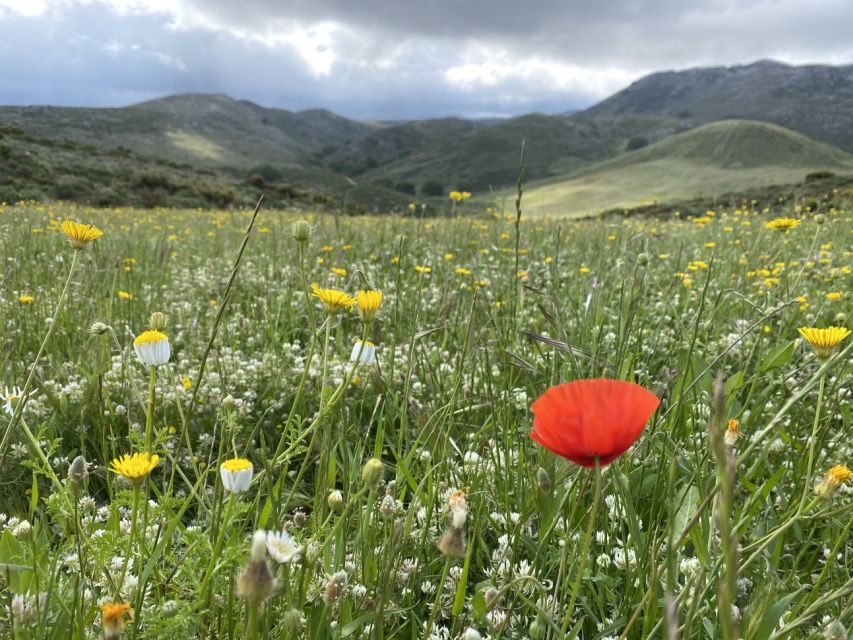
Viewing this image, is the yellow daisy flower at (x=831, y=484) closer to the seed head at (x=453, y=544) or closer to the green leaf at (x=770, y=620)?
the green leaf at (x=770, y=620)

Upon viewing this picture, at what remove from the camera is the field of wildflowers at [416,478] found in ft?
2.92

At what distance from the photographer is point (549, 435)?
2.43ft

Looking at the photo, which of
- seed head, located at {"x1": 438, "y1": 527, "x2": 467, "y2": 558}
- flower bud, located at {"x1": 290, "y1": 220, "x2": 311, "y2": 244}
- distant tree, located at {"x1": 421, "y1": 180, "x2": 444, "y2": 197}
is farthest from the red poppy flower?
distant tree, located at {"x1": 421, "y1": 180, "x2": 444, "y2": 197}

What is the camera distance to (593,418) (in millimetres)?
721

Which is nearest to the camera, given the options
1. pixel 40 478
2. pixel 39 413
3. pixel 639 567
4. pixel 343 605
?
pixel 343 605

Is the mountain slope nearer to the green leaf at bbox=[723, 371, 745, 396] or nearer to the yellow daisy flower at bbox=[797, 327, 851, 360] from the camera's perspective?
the green leaf at bbox=[723, 371, 745, 396]

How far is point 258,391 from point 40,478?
838mm

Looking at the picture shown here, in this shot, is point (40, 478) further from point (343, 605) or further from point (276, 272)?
point (276, 272)

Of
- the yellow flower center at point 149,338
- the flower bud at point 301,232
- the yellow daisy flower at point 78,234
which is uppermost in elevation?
the flower bud at point 301,232

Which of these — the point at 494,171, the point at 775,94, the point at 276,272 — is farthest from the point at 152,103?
the point at 775,94

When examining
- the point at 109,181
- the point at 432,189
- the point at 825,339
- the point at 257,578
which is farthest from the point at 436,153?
the point at 257,578

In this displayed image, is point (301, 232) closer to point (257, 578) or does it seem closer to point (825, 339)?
point (257, 578)

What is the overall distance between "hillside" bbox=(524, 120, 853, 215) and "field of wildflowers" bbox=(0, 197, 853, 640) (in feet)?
150

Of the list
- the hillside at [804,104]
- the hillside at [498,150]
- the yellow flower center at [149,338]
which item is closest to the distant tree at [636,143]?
the hillside at [498,150]
